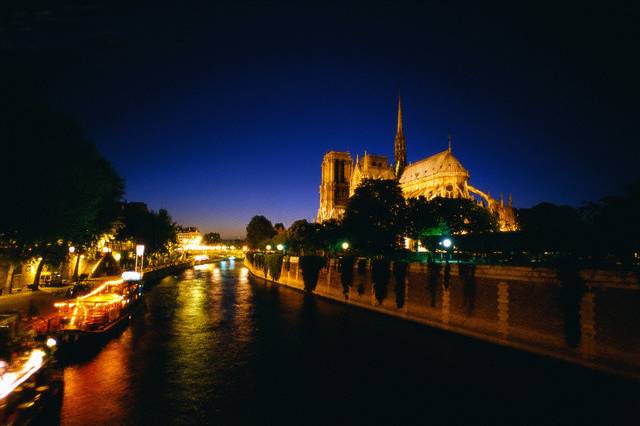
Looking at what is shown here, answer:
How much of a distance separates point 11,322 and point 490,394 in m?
15.1

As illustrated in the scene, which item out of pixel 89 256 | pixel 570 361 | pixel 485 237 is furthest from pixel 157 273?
pixel 570 361

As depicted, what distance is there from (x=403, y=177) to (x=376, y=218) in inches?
2297

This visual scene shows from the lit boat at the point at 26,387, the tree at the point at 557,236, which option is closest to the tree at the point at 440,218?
the tree at the point at 557,236

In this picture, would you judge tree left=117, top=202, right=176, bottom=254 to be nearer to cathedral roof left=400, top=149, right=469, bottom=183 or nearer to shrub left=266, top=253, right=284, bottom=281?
shrub left=266, top=253, right=284, bottom=281

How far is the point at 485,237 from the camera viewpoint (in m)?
37.7

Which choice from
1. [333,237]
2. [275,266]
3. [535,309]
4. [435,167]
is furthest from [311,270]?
[435,167]

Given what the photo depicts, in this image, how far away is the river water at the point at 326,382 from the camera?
11.4m

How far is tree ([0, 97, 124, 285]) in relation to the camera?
17672 millimetres

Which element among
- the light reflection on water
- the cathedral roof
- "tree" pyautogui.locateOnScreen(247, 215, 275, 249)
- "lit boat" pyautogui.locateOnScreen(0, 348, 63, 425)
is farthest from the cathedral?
"lit boat" pyautogui.locateOnScreen(0, 348, 63, 425)

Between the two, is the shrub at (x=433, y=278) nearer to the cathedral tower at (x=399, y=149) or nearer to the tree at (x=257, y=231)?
the cathedral tower at (x=399, y=149)

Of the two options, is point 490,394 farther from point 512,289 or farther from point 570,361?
point 512,289

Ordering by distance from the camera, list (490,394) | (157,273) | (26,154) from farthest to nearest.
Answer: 1. (157,273)
2. (26,154)
3. (490,394)

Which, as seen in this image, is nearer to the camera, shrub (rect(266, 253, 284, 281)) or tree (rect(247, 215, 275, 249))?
shrub (rect(266, 253, 284, 281))

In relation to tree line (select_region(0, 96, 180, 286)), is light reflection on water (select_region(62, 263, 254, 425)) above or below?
below
